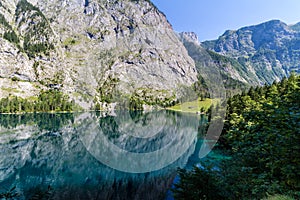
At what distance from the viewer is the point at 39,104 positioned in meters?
121

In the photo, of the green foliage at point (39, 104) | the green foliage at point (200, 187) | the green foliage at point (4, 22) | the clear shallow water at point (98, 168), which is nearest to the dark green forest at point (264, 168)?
the green foliage at point (200, 187)

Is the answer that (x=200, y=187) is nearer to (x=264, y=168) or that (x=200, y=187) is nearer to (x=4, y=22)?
(x=264, y=168)

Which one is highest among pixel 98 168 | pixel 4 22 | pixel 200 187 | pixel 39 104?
pixel 4 22

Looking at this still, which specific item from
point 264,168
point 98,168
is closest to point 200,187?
point 264,168

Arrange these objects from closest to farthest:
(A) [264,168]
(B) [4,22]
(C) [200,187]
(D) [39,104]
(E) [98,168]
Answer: (C) [200,187], (A) [264,168], (E) [98,168], (D) [39,104], (B) [4,22]

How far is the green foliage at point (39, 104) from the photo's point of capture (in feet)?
364

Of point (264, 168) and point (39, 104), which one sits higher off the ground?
point (39, 104)

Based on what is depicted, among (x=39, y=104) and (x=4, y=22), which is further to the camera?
(x=4, y=22)

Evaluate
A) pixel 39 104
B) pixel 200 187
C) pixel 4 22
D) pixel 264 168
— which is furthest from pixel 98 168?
pixel 4 22

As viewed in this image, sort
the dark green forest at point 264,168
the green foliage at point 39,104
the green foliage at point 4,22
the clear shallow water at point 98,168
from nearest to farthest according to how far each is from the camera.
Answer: the dark green forest at point 264,168
the clear shallow water at point 98,168
the green foliage at point 39,104
the green foliage at point 4,22

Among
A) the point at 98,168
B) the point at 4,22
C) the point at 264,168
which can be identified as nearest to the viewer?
the point at 264,168

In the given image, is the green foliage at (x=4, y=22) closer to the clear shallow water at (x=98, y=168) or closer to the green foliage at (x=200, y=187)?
the clear shallow water at (x=98, y=168)

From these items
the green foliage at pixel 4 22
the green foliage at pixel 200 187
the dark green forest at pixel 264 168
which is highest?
the green foliage at pixel 4 22

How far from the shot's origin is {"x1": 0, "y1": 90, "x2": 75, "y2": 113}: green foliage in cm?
11081
